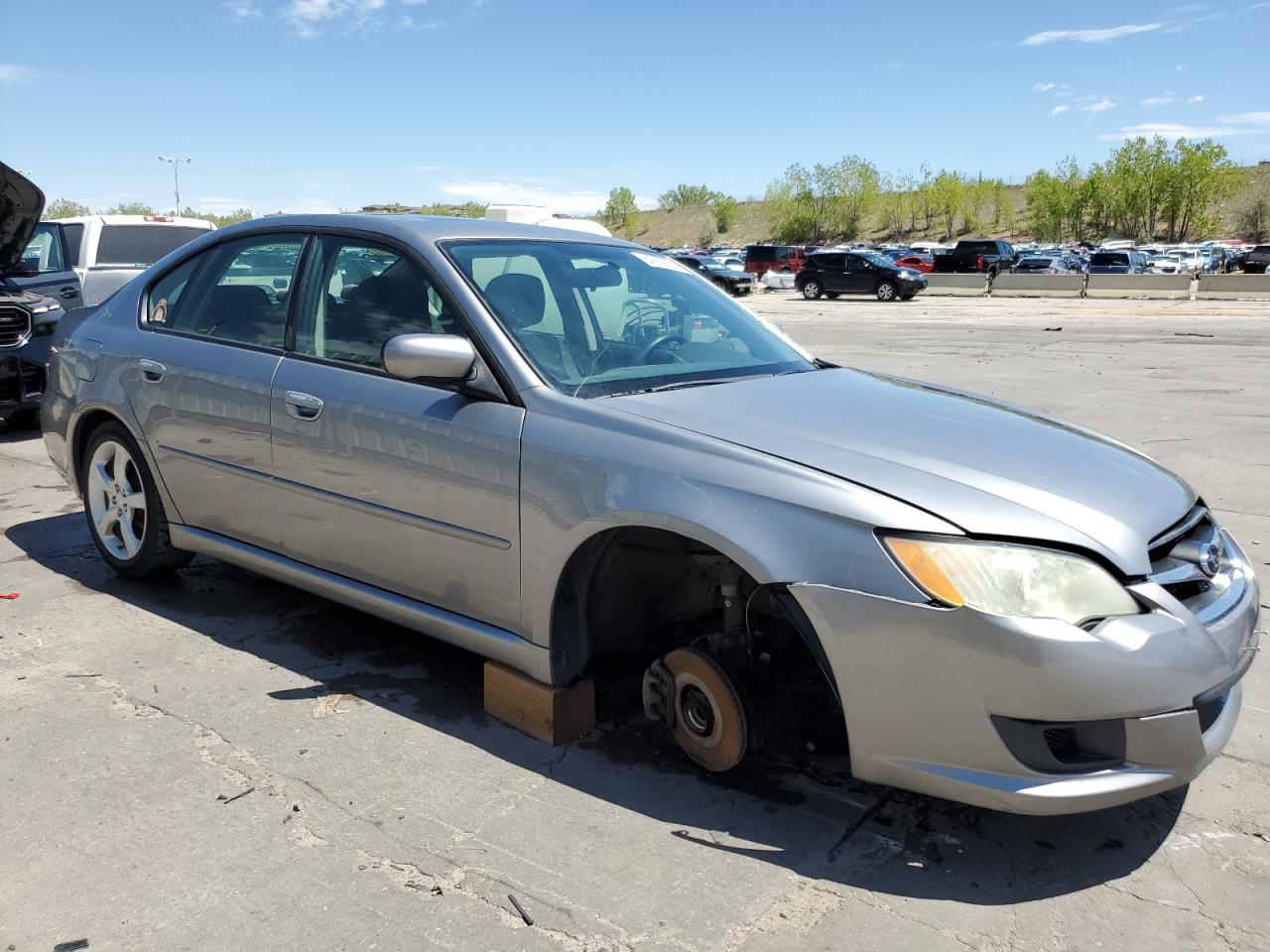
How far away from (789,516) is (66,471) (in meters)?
3.90

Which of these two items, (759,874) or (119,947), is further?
(759,874)

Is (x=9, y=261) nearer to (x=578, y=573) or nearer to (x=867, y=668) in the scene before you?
(x=578, y=573)

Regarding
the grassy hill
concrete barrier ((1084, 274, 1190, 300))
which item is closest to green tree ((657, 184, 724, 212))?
the grassy hill

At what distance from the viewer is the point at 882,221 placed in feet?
403

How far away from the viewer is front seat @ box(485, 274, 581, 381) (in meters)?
3.38

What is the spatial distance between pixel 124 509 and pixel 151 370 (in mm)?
761

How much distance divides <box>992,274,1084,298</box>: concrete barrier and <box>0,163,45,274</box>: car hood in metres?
31.3

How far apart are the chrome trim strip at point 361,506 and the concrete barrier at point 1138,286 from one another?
33264 mm

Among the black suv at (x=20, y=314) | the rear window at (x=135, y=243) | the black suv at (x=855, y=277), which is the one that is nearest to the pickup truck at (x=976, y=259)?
the black suv at (x=855, y=277)

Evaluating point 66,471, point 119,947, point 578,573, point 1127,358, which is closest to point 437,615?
point 578,573

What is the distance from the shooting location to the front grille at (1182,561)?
266cm

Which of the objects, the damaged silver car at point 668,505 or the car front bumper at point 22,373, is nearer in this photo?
the damaged silver car at point 668,505

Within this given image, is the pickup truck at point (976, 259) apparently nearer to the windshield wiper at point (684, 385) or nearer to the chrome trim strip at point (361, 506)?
the windshield wiper at point (684, 385)

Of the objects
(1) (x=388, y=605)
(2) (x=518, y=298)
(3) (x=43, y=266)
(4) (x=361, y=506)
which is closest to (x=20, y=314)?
(3) (x=43, y=266)
